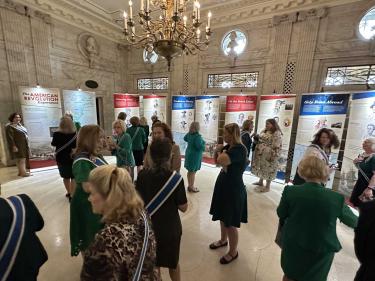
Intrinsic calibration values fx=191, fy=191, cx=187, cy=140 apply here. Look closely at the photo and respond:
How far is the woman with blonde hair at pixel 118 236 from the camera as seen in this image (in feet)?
2.50

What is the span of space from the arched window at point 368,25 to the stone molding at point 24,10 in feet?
27.6

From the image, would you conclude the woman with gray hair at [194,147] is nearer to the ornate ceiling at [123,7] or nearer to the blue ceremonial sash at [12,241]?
the blue ceremonial sash at [12,241]

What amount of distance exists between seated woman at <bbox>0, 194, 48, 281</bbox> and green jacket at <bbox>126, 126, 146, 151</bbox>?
3030 millimetres

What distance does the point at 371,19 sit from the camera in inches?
167

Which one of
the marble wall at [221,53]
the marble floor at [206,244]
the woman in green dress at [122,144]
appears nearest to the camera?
the marble floor at [206,244]

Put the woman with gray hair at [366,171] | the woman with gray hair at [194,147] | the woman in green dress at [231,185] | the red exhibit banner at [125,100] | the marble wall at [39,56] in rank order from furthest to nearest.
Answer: the red exhibit banner at [125,100]
the marble wall at [39,56]
the woman with gray hair at [194,147]
the woman with gray hair at [366,171]
the woman in green dress at [231,185]

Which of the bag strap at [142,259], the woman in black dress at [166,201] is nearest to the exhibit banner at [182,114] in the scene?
the woman in black dress at [166,201]

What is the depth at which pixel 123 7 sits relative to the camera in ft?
20.2

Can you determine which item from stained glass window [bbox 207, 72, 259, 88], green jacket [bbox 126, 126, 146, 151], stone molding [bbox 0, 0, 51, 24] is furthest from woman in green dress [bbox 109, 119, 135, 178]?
stone molding [bbox 0, 0, 51, 24]

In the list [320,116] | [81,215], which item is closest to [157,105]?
[320,116]

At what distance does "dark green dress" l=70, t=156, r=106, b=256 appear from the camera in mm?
1648

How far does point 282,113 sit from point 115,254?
5.05 meters

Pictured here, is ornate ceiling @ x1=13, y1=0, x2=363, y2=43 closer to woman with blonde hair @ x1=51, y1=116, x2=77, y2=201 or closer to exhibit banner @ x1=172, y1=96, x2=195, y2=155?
exhibit banner @ x1=172, y1=96, x2=195, y2=155

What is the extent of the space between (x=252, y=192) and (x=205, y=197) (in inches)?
43.7
